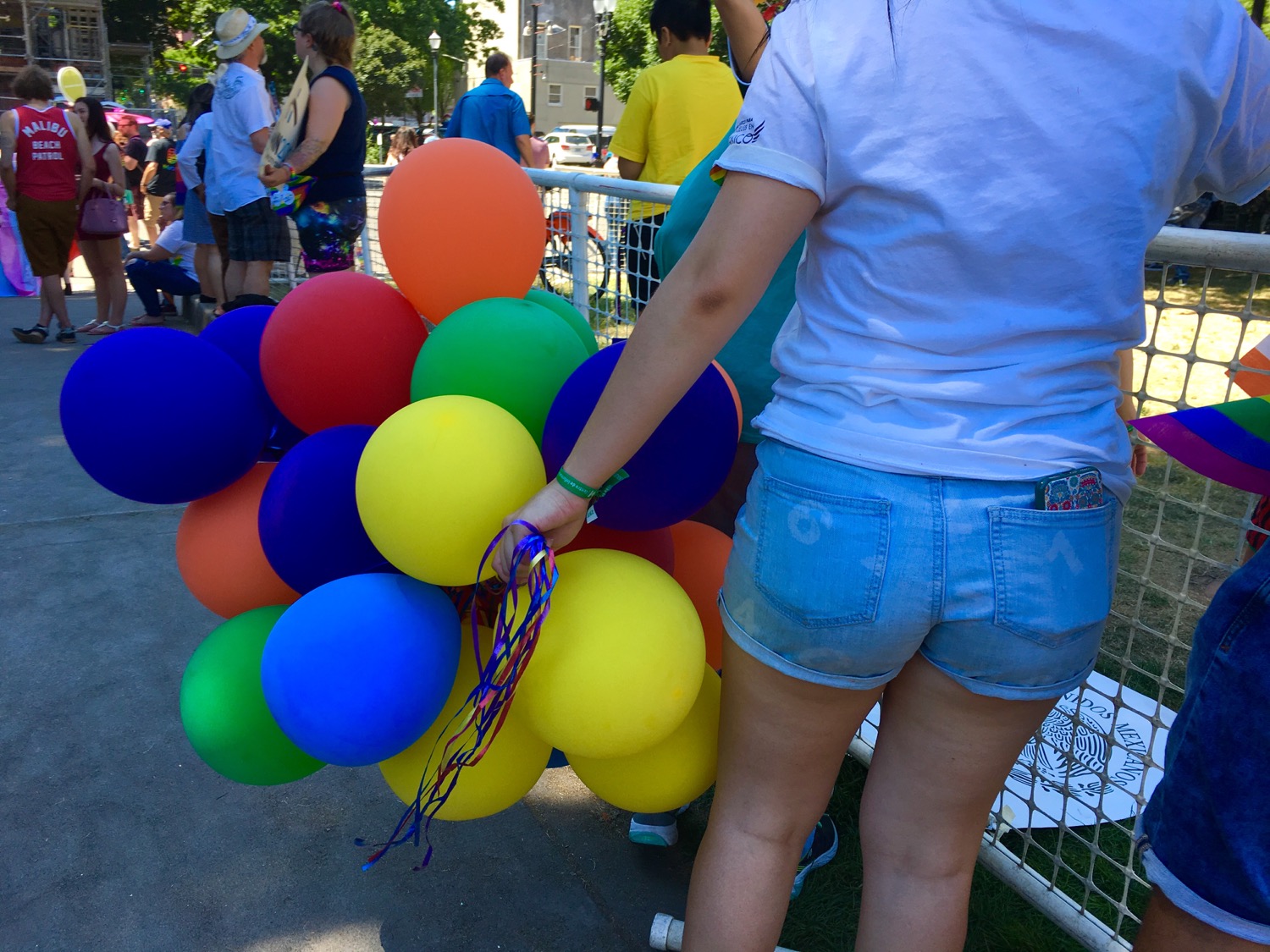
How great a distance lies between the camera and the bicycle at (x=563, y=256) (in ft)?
11.9

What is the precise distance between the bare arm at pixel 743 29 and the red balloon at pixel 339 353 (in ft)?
2.77

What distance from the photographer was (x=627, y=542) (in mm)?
1643

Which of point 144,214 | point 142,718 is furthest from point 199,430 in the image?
point 144,214

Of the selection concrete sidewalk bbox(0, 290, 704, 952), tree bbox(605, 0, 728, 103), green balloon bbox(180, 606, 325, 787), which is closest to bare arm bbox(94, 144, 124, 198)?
concrete sidewalk bbox(0, 290, 704, 952)

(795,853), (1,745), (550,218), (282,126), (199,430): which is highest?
(282,126)

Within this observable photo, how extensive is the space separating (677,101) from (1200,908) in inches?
160

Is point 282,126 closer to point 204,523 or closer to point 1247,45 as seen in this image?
point 204,523

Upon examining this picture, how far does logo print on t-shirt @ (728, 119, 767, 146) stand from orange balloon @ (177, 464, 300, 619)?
1119 millimetres

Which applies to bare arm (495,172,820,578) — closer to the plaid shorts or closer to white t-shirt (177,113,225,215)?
the plaid shorts

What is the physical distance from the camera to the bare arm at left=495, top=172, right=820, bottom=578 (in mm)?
1109

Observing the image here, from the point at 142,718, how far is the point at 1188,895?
2.71 metres

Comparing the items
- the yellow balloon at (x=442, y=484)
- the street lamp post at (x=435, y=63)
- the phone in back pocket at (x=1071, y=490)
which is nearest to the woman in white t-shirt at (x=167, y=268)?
the yellow balloon at (x=442, y=484)

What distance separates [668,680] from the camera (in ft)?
4.40

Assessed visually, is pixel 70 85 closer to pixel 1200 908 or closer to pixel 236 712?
pixel 236 712
